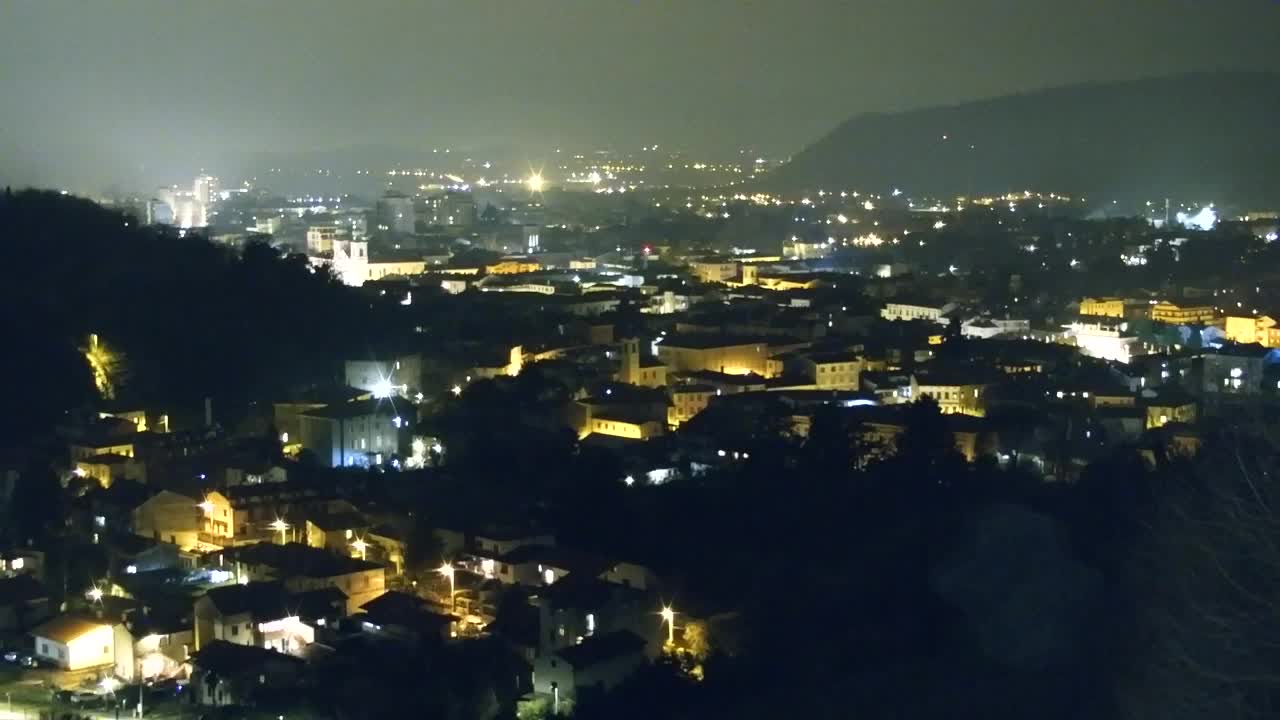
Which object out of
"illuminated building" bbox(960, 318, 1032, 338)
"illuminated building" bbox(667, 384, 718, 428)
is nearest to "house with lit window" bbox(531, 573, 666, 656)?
"illuminated building" bbox(667, 384, 718, 428)

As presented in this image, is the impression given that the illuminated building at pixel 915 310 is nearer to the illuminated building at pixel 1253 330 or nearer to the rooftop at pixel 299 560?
the illuminated building at pixel 1253 330

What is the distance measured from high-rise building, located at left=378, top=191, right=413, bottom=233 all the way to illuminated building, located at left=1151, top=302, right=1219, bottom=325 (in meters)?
14.7

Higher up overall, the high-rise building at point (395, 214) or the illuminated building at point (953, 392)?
the high-rise building at point (395, 214)

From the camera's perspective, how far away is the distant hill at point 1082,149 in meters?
31.7

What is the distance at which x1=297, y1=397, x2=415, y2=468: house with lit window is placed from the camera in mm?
8414

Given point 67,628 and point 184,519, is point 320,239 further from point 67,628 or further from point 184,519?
point 67,628

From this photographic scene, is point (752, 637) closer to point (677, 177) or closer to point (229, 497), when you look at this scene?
point (229, 497)

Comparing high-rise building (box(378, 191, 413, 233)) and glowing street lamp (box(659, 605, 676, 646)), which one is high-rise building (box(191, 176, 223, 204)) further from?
glowing street lamp (box(659, 605, 676, 646))

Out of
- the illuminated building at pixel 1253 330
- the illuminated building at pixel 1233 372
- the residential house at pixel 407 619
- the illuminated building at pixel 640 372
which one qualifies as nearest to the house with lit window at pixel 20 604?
the residential house at pixel 407 619

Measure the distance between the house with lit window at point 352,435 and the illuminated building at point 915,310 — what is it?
656 centimetres

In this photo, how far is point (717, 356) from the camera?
10688mm

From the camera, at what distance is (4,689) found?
17.5ft

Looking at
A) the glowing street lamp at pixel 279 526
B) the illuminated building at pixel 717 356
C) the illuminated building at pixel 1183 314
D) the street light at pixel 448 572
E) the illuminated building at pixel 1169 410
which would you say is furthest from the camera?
the illuminated building at pixel 1183 314

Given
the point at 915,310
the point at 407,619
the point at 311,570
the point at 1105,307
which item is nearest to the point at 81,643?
the point at 311,570
